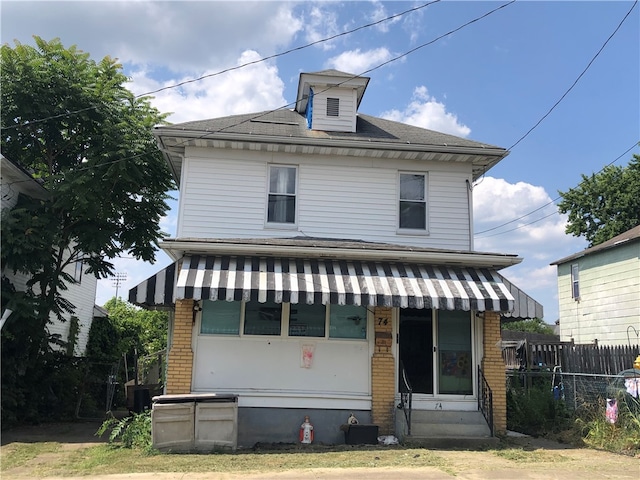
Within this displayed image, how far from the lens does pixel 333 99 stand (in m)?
14.4

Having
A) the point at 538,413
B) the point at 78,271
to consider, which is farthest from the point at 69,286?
the point at 538,413

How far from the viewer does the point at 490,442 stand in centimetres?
1029

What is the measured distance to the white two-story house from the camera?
10695 millimetres

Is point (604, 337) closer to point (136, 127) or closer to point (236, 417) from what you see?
point (236, 417)

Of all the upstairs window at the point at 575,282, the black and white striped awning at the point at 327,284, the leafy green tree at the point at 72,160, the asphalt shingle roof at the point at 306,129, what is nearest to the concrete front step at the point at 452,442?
the black and white striped awning at the point at 327,284

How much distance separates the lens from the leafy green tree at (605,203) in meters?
31.8

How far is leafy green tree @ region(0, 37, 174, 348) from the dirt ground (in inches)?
181

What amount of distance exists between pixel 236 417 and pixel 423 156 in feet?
23.7

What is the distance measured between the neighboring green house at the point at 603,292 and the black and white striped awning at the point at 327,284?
33.3ft

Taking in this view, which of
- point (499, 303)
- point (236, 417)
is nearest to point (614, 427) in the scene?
point (499, 303)

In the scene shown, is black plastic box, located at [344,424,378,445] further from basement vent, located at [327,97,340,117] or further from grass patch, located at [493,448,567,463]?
basement vent, located at [327,97,340,117]

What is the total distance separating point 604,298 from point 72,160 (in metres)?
18.7

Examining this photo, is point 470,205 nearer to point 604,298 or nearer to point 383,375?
point 383,375

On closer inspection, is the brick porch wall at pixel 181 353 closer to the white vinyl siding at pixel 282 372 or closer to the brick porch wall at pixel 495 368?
the white vinyl siding at pixel 282 372
